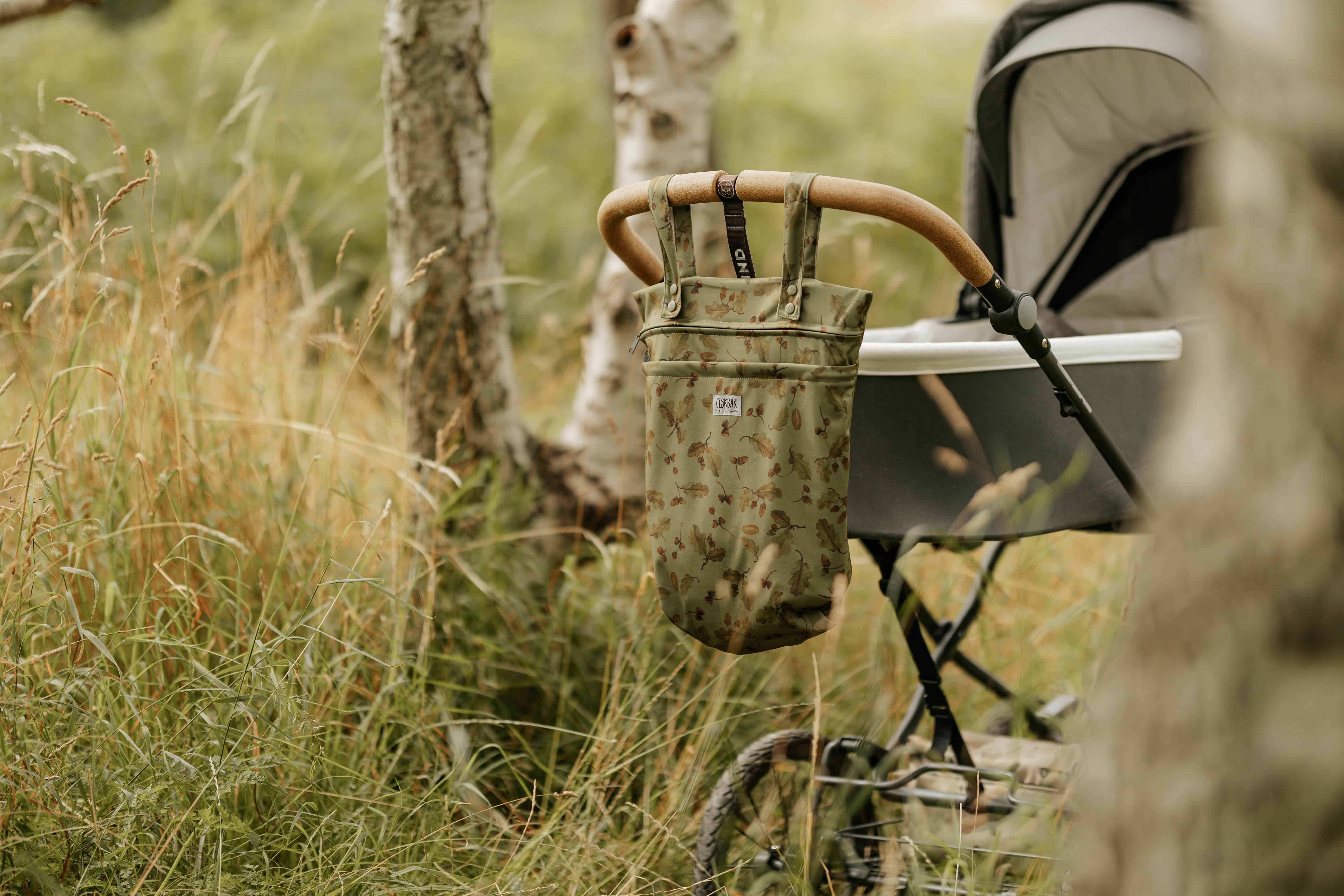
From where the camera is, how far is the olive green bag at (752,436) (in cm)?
142

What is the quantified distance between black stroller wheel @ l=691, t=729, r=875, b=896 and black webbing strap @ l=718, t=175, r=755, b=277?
809mm

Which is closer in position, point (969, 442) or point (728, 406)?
point (728, 406)

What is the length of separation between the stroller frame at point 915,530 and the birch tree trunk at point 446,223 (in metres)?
0.74

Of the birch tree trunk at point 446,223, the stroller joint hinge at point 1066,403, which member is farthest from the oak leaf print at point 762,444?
the birch tree trunk at point 446,223

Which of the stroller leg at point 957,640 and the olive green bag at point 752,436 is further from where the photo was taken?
the stroller leg at point 957,640

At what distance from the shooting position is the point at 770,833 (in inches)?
79.0

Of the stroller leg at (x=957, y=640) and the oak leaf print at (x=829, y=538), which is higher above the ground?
the oak leaf print at (x=829, y=538)

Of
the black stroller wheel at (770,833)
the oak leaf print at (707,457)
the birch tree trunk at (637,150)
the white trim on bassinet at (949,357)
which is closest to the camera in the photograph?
the oak leaf print at (707,457)

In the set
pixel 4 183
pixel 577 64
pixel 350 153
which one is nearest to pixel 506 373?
pixel 4 183

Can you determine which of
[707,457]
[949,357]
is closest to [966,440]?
[949,357]

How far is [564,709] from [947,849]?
1.02 metres

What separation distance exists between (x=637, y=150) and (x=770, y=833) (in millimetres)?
1759

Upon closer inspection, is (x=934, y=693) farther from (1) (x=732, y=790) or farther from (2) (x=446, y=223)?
(2) (x=446, y=223)

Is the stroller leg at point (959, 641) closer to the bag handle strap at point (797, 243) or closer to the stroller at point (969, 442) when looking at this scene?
the stroller at point (969, 442)
